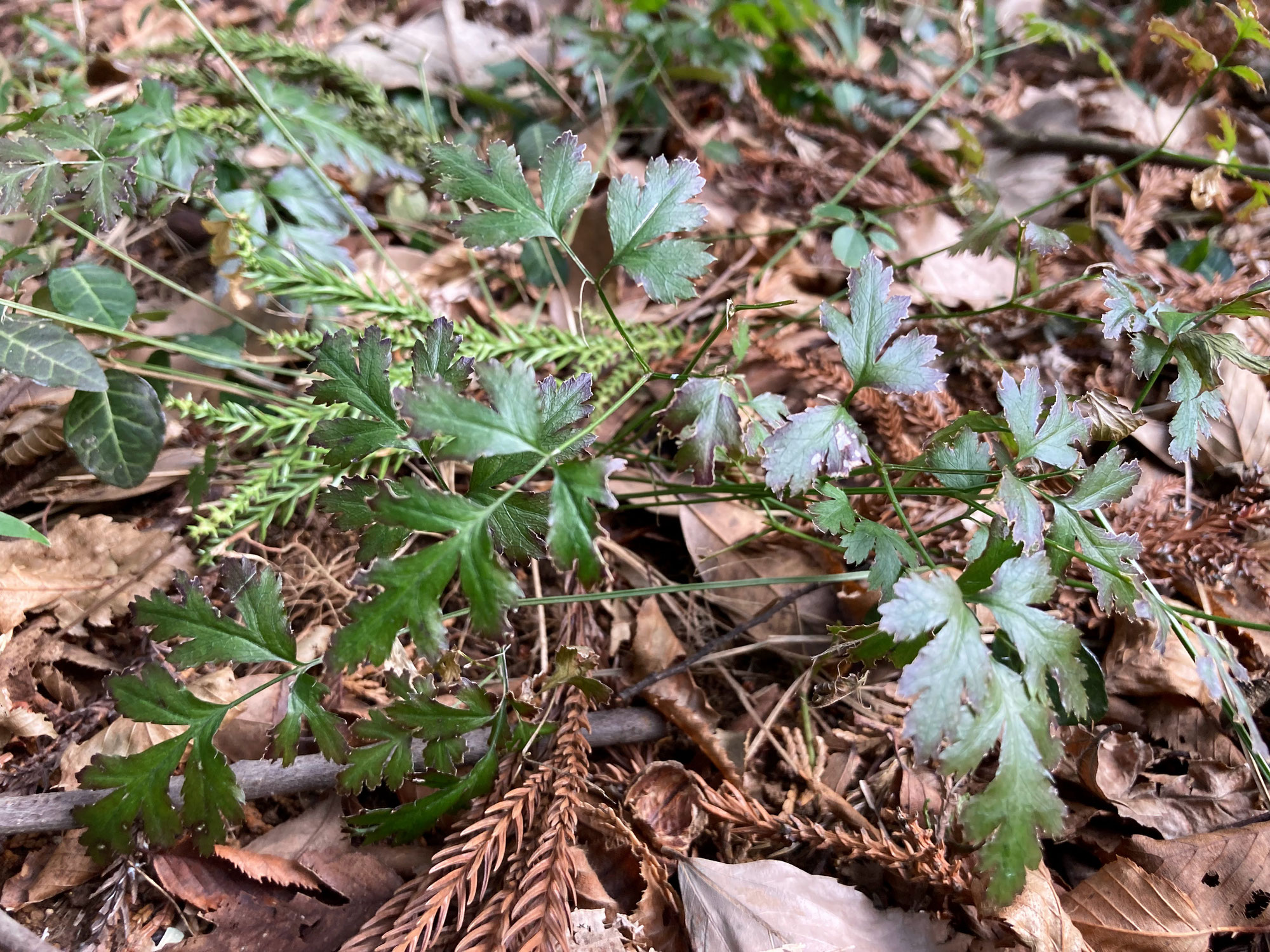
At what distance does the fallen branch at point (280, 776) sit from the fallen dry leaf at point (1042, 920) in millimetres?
573

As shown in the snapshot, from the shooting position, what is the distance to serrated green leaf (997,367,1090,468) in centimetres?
105

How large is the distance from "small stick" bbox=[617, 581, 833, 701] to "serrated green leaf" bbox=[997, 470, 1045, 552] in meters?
0.48

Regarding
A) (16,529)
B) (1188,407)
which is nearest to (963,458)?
(1188,407)

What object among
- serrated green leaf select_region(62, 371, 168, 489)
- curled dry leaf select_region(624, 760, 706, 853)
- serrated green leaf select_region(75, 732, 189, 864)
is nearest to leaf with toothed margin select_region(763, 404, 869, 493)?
curled dry leaf select_region(624, 760, 706, 853)

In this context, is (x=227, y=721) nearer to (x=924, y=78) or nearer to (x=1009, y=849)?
(x=1009, y=849)

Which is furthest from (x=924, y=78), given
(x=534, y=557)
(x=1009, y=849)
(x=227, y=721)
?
(x=227, y=721)

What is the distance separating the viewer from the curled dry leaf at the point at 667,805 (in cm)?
117

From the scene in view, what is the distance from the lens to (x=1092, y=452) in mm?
1629

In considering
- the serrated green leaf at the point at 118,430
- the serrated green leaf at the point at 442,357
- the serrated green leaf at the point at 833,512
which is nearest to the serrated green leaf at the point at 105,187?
the serrated green leaf at the point at 118,430

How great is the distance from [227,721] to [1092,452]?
181cm

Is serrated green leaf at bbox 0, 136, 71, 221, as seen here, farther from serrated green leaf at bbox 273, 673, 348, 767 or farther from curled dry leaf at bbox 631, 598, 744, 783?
curled dry leaf at bbox 631, 598, 744, 783

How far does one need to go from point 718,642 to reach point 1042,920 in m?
0.61

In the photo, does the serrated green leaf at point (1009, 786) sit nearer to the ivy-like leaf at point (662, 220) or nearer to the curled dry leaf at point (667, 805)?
the curled dry leaf at point (667, 805)

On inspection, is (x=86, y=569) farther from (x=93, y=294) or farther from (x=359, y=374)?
(x=359, y=374)
